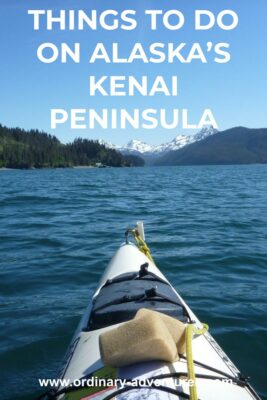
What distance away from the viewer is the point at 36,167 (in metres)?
165

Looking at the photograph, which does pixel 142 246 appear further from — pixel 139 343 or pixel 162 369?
pixel 139 343

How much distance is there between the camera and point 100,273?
30.9 ft

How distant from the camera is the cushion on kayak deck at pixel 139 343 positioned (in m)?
3.26

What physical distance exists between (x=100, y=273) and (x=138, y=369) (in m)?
6.10

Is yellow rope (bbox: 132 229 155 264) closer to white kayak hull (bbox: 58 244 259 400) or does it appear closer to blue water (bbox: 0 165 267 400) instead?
blue water (bbox: 0 165 267 400)

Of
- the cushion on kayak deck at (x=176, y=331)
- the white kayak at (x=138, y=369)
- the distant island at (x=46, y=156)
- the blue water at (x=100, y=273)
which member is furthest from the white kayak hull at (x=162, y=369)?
the distant island at (x=46, y=156)

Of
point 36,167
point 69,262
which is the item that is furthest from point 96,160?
point 69,262

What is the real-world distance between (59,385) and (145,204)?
18572 mm

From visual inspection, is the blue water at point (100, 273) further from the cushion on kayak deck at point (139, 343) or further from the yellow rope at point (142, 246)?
the cushion on kayak deck at point (139, 343)

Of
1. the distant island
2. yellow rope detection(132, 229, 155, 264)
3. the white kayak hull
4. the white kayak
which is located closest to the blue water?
yellow rope detection(132, 229, 155, 264)

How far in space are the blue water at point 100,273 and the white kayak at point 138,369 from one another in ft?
4.11

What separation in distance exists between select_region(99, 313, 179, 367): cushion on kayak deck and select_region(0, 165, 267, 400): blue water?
2.13 meters

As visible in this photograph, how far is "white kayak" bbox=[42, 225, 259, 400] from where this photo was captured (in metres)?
3.26

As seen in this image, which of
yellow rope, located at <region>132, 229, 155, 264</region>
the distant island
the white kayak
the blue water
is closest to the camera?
the white kayak
